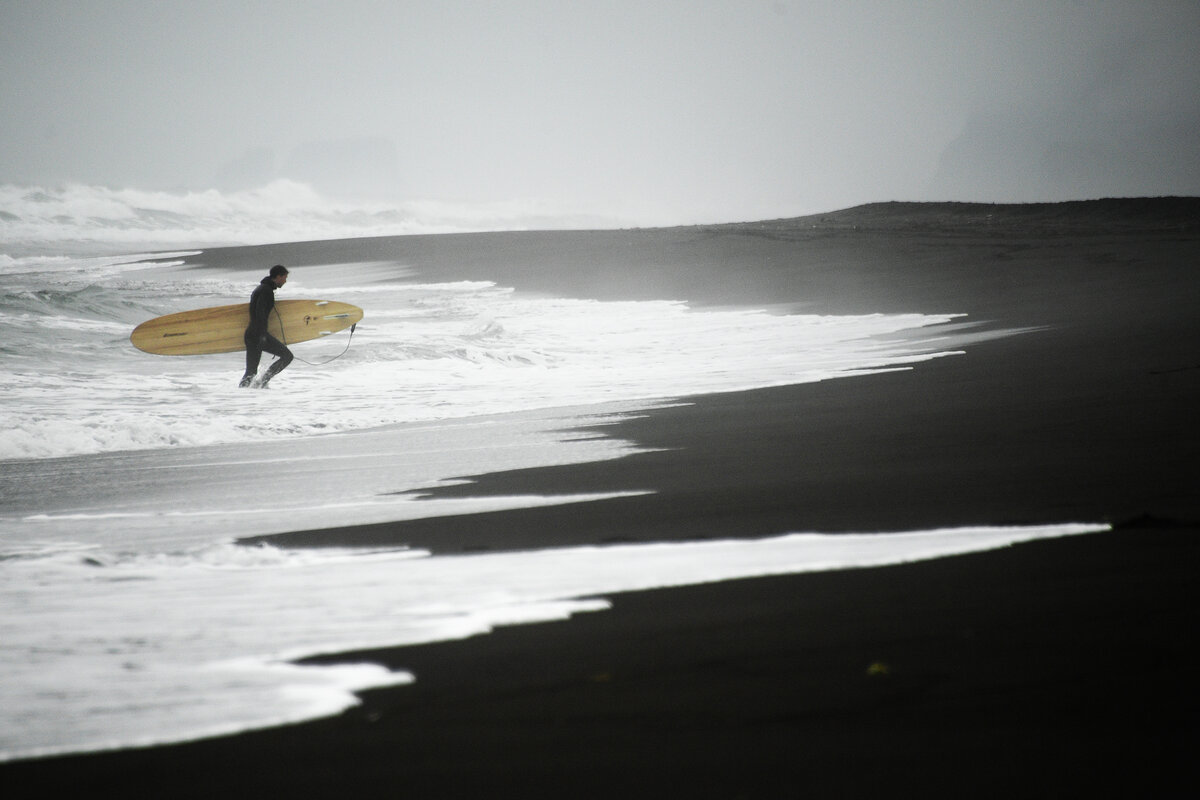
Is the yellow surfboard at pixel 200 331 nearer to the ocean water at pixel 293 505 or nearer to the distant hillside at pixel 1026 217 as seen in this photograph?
the ocean water at pixel 293 505

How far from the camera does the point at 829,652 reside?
2.33m

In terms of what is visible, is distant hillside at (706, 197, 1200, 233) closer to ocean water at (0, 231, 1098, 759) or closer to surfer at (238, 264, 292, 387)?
ocean water at (0, 231, 1098, 759)

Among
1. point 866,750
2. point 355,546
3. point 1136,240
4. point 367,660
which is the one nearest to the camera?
point 866,750

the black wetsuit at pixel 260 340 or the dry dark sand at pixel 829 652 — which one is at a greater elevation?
the black wetsuit at pixel 260 340

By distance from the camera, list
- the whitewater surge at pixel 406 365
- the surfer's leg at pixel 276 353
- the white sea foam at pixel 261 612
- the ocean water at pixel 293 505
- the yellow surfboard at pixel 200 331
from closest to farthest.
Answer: the white sea foam at pixel 261 612
the ocean water at pixel 293 505
the whitewater surge at pixel 406 365
the surfer's leg at pixel 276 353
the yellow surfboard at pixel 200 331

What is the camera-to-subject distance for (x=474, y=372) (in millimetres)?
13164

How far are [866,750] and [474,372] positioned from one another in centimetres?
1157

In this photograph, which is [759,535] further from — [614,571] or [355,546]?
[355,546]

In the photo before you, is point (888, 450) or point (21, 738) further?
point (888, 450)

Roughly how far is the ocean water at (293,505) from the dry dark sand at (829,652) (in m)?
0.19

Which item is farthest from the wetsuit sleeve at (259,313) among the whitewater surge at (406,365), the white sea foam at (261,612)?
the white sea foam at (261,612)

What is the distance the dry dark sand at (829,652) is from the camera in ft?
5.83

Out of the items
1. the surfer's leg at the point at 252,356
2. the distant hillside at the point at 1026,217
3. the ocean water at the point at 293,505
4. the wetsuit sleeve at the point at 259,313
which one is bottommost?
the ocean water at the point at 293,505

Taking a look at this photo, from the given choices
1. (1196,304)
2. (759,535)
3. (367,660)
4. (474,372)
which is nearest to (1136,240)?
(1196,304)
